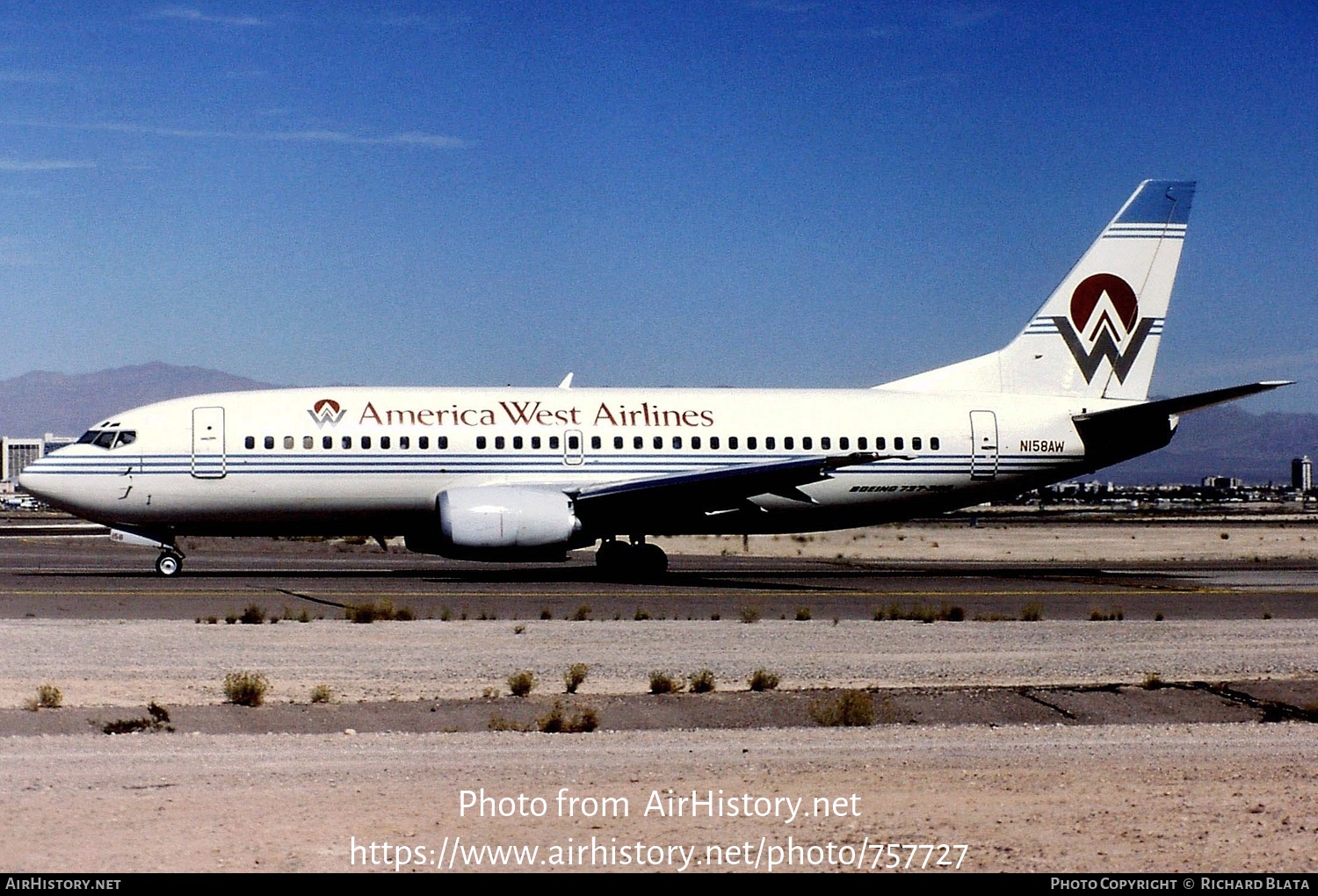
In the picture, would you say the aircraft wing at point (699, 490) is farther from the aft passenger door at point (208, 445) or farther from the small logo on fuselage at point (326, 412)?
the aft passenger door at point (208, 445)

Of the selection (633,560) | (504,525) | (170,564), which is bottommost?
(633,560)

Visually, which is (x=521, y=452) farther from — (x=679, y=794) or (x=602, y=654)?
(x=679, y=794)

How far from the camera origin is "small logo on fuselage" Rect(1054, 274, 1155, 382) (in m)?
35.0

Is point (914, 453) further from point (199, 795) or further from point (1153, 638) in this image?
point (199, 795)

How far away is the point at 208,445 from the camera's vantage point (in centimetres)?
3019

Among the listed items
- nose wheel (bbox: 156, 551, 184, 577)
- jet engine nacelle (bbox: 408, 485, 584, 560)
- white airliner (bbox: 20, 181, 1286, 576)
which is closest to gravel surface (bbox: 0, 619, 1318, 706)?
jet engine nacelle (bbox: 408, 485, 584, 560)

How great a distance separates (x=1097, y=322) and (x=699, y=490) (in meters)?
11.2

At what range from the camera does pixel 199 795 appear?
376 inches

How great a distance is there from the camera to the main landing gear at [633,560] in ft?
108

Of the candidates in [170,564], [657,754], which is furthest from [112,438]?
[657,754]

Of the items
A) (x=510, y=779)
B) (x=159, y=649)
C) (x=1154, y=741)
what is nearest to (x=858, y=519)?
(x=159, y=649)

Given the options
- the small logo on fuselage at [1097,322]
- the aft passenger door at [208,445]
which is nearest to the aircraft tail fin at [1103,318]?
the small logo on fuselage at [1097,322]

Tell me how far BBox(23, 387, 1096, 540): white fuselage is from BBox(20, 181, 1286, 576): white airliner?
0.14 feet

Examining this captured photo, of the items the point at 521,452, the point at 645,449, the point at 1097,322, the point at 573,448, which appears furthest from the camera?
the point at 1097,322
